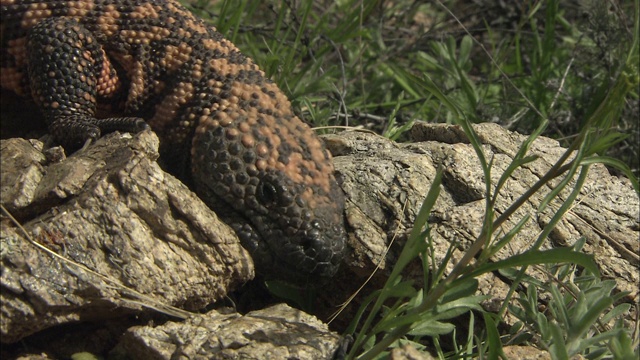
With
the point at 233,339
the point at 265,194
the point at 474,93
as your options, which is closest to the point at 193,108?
the point at 265,194

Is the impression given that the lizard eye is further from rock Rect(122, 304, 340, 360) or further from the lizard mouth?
rock Rect(122, 304, 340, 360)

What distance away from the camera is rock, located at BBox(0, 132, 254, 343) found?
6.29 ft

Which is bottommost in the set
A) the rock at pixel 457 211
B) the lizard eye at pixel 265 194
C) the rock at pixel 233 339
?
the rock at pixel 233 339

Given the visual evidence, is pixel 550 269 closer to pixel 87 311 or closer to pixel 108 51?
pixel 87 311

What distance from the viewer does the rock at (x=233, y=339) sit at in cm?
195

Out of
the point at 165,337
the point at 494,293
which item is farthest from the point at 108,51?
the point at 494,293

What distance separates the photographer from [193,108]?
2520 mm

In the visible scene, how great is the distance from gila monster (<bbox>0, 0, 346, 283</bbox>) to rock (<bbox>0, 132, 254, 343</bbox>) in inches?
5.6

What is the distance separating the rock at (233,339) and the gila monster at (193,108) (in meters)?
0.25

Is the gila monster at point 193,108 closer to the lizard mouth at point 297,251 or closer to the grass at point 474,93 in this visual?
the lizard mouth at point 297,251

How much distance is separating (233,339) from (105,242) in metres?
0.41

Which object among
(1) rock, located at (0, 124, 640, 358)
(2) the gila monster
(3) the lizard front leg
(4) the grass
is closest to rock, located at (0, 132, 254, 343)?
(1) rock, located at (0, 124, 640, 358)

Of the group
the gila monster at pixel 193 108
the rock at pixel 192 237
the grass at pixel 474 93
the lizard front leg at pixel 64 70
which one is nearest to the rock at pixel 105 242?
the rock at pixel 192 237

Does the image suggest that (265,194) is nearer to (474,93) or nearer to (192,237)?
(192,237)
